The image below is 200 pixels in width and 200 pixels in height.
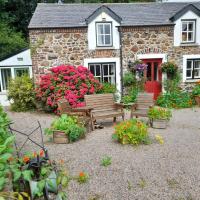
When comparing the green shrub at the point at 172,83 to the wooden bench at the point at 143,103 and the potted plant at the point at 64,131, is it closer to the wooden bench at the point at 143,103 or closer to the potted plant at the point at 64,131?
the wooden bench at the point at 143,103

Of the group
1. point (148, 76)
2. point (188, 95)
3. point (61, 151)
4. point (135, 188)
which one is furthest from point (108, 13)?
point (135, 188)

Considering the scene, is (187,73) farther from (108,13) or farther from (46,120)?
(46,120)

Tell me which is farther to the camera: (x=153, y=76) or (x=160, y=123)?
(x=153, y=76)

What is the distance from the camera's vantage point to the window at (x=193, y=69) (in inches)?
508

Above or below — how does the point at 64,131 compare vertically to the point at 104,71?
below

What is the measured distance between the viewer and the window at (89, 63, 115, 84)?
40.2ft

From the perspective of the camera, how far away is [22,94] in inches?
436

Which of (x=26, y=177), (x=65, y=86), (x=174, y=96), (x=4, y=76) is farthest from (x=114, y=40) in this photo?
(x=26, y=177)

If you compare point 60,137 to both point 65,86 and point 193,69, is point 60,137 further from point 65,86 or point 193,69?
point 193,69

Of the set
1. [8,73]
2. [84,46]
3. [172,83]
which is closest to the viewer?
[84,46]

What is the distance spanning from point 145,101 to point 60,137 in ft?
12.2

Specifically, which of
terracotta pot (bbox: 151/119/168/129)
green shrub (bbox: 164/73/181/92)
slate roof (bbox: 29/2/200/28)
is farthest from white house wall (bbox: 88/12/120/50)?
terracotta pot (bbox: 151/119/168/129)

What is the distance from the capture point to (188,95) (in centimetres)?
1274

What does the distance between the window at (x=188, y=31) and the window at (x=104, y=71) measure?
3.98m
